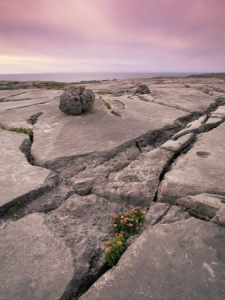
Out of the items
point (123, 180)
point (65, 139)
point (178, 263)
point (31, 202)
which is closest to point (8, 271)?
point (31, 202)

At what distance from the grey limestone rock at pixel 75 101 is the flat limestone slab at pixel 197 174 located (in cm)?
478

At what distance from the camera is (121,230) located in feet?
11.4

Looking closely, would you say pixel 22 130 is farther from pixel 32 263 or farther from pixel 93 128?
pixel 32 263

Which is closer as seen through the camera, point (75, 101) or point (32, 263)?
point (32, 263)

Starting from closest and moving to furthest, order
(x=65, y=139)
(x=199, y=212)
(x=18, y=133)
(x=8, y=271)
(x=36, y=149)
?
(x=8, y=271), (x=199, y=212), (x=36, y=149), (x=65, y=139), (x=18, y=133)

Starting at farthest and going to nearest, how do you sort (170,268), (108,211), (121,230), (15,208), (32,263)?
(108,211)
(15,208)
(121,230)
(32,263)
(170,268)

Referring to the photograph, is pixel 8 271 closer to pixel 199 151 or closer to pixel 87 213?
pixel 87 213

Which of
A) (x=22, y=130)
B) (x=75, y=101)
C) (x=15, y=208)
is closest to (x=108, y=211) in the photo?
(x=15, y=208)

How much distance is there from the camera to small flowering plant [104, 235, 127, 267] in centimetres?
298

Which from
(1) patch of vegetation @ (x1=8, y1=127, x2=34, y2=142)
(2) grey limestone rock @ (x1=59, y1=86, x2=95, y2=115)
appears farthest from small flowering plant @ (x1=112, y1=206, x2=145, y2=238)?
(2) grey limestone rock @ (x1=59, y1=86, x2=95, y2=115)

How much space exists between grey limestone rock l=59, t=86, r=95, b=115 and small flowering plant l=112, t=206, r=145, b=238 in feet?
19.1

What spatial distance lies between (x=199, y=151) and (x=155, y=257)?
129 inches

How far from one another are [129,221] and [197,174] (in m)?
1.77

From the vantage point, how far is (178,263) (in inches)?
110
